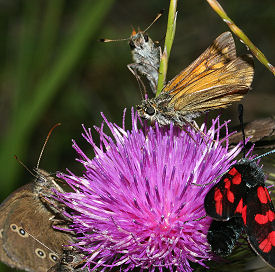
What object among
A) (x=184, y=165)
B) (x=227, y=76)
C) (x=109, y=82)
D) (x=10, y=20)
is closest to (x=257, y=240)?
(x=184, y=165)

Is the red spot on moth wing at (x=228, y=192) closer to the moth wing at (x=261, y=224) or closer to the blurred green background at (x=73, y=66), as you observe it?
the moth wing at (x=261, y=224)

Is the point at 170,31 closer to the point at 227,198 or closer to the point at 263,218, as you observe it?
the point at 227,198

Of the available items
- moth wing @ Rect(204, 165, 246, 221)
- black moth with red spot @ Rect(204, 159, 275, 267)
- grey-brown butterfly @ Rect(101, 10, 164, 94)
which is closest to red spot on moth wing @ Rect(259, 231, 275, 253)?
black moth with red spot @ Rect(204, 159, 275, 267)

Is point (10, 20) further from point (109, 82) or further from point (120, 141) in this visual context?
point (120, 141)

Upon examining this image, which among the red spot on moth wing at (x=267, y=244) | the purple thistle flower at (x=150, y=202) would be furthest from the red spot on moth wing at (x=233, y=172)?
the red spot on moth wing at (x=267, y=244)

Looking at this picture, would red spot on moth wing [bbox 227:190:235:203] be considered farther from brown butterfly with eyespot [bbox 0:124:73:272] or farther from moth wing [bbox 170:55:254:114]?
brown butterfly with eyespot [bbox 0:124:73:272]

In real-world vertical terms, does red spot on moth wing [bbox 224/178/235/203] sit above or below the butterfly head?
below

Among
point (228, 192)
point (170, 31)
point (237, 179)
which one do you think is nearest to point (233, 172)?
point (237, 179)

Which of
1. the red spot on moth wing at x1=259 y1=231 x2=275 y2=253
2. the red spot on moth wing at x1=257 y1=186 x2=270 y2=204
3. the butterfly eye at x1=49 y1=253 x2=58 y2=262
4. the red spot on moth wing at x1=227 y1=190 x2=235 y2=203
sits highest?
the butterfly eye at x1=49 y1=253 x2=58 y2=262
